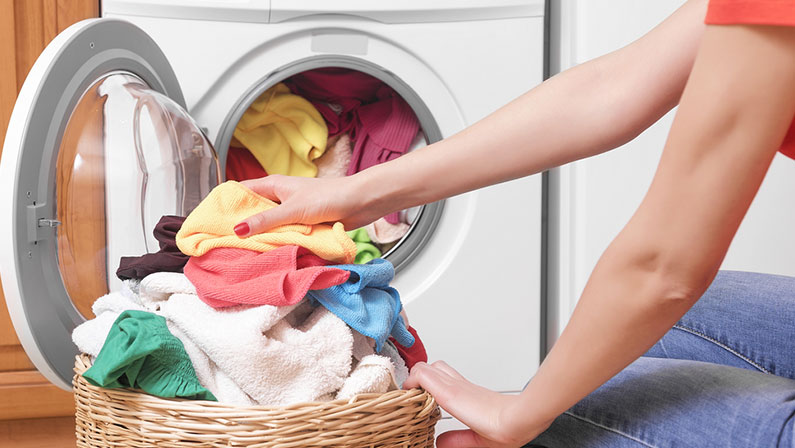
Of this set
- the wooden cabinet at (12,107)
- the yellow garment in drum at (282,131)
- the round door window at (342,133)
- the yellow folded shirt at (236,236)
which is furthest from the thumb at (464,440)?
the wooden cabinet at (12,107)

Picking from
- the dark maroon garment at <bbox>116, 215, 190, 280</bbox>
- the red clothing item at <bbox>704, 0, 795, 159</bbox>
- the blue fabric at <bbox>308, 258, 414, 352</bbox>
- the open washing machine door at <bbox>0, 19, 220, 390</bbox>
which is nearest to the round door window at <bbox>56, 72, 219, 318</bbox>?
the open washing machine door at <bbox>0, 19, 220, 390</bbox>

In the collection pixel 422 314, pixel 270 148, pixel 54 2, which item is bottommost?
pixel 422 314

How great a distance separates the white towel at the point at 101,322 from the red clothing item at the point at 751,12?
590mm

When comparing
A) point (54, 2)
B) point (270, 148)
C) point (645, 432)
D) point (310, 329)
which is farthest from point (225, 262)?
point (54, 2)

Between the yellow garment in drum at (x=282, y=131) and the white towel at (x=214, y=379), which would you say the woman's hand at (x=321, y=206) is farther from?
the yellow garment in drum at (x=282, y=131)

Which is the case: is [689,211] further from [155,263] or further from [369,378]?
[155,263]

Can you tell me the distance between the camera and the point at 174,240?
86 centimetres

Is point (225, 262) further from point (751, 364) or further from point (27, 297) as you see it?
point (751, 364)

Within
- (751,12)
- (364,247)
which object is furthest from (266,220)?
(364,247)

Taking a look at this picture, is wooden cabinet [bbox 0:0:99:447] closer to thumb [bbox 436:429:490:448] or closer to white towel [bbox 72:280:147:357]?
white towel [bbox 72:280:147:357]

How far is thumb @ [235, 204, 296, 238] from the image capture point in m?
0.77

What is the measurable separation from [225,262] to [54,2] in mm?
825

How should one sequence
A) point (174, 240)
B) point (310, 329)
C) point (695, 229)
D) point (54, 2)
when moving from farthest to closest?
point (54, 2) → point (174, 240) → point (310, 329) → point (695, 229)

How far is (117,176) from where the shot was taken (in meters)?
1.13
